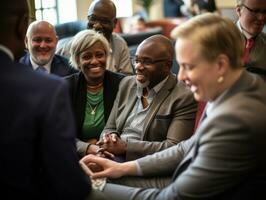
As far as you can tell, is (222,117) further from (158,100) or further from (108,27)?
(108,27)

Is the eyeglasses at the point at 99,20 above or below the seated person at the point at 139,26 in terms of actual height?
Answer: above

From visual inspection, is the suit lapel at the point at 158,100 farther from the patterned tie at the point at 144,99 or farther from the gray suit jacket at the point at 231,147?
the gray suit jacket at the point at 231,147

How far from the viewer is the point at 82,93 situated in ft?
9.22

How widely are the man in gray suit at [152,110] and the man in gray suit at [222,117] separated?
72 centimetres

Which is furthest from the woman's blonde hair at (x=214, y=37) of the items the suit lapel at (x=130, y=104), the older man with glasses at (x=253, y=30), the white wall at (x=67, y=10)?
the white wall at (x=67, y=10)

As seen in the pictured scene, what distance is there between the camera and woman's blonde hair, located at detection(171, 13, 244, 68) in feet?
4.88

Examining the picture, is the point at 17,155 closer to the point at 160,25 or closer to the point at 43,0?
the point at 43,0

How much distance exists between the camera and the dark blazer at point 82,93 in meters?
2.77

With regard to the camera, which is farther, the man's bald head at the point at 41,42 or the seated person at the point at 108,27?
the seated person at the point at 108,27

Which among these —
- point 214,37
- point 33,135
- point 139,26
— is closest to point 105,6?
point 214,37

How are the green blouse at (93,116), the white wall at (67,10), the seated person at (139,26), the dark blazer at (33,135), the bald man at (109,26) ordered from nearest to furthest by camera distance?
1. the dark blazer at (33,135)
2. the green blouse at (93,116)
3. the bald man at (109,26)
4. the white wall at (67,10)
5. the seated person at (139,26)

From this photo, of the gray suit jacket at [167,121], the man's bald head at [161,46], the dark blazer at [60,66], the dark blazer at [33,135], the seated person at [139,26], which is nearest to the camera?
the dark blazer at [33,135]

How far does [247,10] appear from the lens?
110 inches

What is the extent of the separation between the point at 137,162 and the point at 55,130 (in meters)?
0.85
